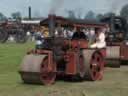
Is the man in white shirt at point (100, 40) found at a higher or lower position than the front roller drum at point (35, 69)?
higher

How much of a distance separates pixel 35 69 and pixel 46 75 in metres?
0.52

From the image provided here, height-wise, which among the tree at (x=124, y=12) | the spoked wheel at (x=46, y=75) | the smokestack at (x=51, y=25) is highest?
the tree at (x=124, y=12)

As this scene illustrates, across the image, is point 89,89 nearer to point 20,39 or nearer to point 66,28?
point 66,28

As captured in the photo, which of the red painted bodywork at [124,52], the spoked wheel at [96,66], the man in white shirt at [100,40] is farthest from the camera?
the red painted bodywork at [124,52]

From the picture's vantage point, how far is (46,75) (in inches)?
516

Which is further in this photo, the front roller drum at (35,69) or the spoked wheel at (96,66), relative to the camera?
the spoked wheel at (96,66)

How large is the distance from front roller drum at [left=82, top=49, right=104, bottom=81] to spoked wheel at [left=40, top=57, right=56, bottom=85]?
1096mm

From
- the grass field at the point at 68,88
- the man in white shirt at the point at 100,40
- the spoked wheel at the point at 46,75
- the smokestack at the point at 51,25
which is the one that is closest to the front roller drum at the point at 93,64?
the grass field at the point at 68,88

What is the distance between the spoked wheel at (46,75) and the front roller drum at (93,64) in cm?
110

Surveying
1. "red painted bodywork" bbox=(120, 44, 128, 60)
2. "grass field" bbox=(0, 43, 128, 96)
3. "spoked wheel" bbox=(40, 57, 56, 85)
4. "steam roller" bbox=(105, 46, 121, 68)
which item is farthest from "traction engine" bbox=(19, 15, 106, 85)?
"red painted bodywork" bbox=(120, 44, 128, 60)

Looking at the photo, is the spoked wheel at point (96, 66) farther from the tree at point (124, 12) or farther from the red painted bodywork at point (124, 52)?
the tree at point (124, 12)

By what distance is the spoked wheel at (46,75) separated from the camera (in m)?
12.9

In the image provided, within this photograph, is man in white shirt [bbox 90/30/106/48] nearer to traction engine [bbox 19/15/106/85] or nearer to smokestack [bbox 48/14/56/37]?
traction engine [bbox 19/15/106/85]

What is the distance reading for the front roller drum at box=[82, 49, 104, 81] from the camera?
14016 millimetres
